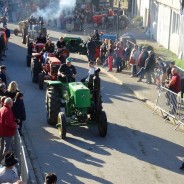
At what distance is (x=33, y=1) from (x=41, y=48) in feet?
103

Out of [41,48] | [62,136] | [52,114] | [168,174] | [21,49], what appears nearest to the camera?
[168,174]

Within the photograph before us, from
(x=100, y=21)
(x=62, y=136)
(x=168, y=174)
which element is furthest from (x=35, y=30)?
(x=168, y=174)

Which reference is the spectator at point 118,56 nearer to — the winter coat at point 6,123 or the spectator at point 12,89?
the spectator at point 12,89

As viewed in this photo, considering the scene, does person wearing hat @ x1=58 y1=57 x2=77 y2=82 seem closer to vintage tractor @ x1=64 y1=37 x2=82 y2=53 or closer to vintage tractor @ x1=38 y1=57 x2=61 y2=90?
vintage tractor @ x1=38 y1=57 x2=61 y2=90

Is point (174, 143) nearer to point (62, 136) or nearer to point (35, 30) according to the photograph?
point (62, 136)

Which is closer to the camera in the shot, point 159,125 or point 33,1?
point 159,125

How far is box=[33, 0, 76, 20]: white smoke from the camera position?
1858 inches

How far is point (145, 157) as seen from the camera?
1391 centimetres

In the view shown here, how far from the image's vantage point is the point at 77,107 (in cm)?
1530

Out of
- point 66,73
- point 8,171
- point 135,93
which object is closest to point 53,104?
point 66,73

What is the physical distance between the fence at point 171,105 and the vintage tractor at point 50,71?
451cm

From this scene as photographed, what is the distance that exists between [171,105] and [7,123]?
6.82 m

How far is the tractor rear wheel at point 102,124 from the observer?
15.1 metres

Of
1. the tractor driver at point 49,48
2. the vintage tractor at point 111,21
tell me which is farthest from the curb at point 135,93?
the vintage tractor at point 111,21
